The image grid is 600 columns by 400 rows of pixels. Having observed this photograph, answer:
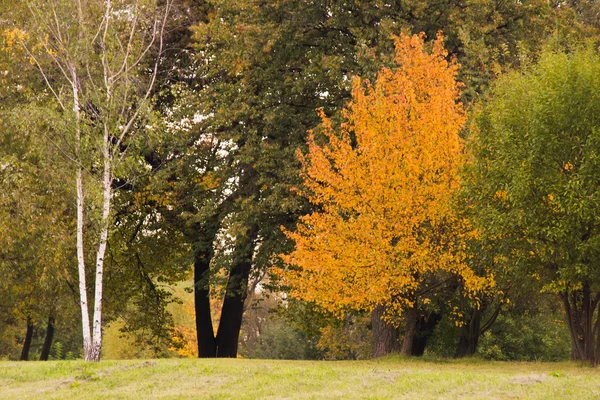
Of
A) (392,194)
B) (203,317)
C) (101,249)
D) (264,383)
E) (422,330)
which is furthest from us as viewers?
(422,330)

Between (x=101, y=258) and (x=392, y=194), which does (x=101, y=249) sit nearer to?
(x=101, y=258)

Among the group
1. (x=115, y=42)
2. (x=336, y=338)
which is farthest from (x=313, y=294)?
(x=336, y=338)

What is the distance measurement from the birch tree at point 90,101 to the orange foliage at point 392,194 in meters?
5.18

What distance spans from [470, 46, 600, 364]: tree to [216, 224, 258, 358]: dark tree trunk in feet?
26.6

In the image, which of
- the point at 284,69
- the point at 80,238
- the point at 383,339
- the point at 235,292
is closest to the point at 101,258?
the point at 80,238

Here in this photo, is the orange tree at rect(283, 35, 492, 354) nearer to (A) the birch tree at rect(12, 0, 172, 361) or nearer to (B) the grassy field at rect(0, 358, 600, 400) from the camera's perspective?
(B) the grassy field at rect(0, 358, 600, 400)

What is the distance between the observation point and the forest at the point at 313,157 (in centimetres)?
1852

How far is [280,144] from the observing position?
77.4ft

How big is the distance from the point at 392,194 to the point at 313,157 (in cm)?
245

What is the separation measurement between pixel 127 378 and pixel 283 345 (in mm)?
41255

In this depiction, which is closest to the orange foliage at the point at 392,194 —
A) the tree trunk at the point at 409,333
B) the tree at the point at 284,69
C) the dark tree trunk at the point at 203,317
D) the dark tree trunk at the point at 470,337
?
the tree at the point at 284,69

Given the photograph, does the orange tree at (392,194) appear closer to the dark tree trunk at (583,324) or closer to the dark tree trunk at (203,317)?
the dark tree trunk at (583,324)

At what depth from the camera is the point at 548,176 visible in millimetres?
17781

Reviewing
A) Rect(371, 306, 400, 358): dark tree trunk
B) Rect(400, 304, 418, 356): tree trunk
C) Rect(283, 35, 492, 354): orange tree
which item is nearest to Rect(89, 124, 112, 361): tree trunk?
Rect(283, 35, 492, 354): orange tree
